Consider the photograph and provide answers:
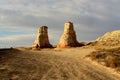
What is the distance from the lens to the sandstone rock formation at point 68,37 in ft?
184

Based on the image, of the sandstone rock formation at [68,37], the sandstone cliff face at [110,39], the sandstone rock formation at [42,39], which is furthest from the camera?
the sandstone rock formation at [42,39]

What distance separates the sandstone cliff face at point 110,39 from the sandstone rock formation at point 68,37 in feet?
15.8

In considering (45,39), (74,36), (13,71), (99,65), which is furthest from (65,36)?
(13,71)

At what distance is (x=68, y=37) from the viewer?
5659 centimetres

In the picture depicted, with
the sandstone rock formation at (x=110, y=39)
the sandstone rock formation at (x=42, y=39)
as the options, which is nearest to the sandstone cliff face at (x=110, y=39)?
the sandstone rock formation at (x=110, y=39)

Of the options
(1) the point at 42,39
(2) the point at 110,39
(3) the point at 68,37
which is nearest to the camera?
(2) the point at 110,39

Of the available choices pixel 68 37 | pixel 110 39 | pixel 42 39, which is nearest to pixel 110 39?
pixel 110 39

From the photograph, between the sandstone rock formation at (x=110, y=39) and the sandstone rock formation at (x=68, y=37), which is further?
the sandstone rock formation at (x=68, y=37)

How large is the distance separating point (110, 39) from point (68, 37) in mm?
7959

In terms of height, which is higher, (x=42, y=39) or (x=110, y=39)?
(x=42, y=39)

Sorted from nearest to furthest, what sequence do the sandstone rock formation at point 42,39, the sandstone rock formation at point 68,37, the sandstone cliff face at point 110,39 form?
the sandstone cliff face at point 110,39 < the sandstone rock formation at point 68,37 < the sandstone rock formation at point 42,39

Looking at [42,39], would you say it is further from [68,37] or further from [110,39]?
[110,39]

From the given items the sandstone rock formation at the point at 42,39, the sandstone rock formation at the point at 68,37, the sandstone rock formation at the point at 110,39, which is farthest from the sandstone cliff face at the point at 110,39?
the sandstone rock formation at the point at 42,39

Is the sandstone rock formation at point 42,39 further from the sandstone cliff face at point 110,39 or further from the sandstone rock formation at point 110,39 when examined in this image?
the sandstone cliff face at point 110,39
